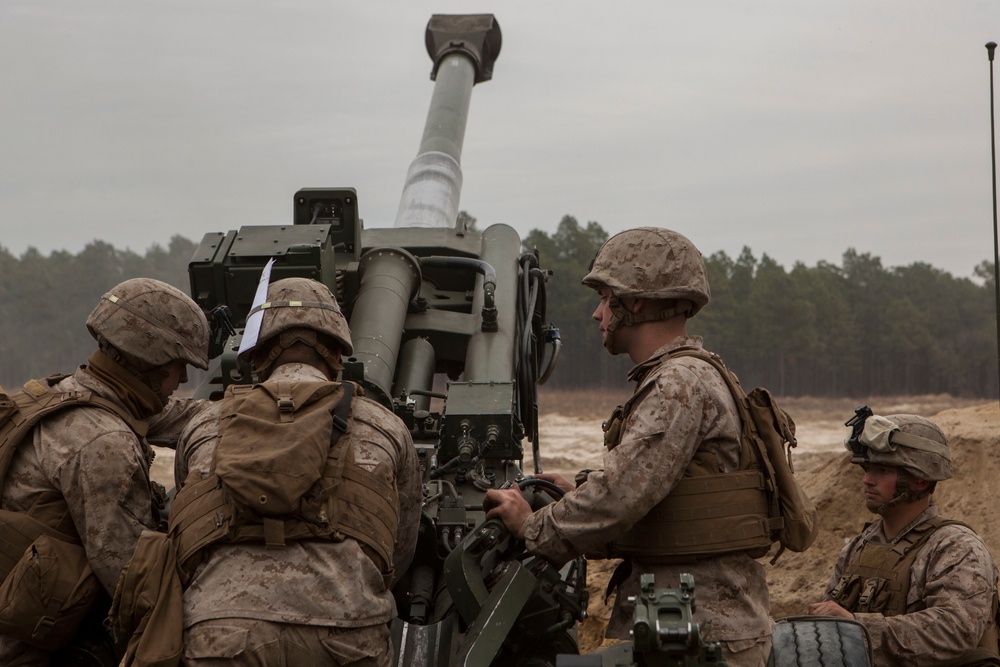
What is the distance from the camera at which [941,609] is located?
4.35 meters

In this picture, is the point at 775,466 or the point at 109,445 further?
the point at 109,445

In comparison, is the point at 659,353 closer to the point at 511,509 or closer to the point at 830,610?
the point at 511,509

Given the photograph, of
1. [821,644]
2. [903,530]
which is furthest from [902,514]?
[821,644]

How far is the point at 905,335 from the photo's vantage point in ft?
119

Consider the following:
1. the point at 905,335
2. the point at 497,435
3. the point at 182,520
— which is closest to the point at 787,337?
the point at 905,335

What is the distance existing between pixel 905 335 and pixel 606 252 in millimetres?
34156

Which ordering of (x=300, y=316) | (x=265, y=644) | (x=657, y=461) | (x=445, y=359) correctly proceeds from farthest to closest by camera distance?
(x=445, y=359) → (x=300, y=316) → (x=657, y=461) → (x=265, y=644)

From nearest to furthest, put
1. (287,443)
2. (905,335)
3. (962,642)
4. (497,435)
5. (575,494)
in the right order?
(287,443), (575,494), (962,642), (497,435), (905,335)

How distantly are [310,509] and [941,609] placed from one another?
7.48 feet

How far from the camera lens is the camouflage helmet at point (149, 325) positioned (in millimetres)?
4301

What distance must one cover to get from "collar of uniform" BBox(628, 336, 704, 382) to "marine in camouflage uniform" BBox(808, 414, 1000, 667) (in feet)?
3.67

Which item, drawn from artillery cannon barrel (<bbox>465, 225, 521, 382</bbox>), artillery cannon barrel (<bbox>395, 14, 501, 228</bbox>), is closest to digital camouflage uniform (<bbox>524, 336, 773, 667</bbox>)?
artillery cannon barrel (<bbox>465, 225, 521, 382</bbox>)

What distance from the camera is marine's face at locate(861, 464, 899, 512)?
468cm

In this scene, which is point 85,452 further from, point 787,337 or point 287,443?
point 787,337
